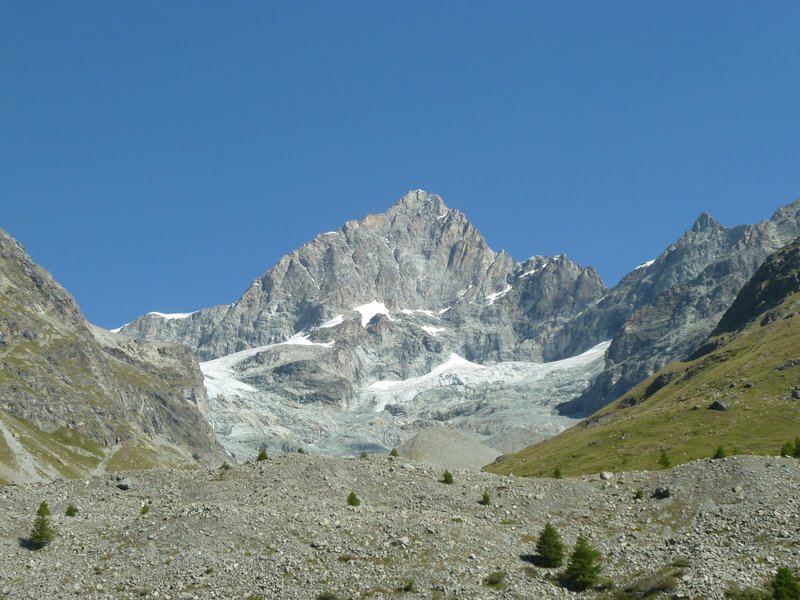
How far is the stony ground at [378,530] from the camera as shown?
68000mm

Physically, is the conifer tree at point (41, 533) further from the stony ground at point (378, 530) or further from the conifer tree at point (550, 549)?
the conifer tree at point (550, 549)

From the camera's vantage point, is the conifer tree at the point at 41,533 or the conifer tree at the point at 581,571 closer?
the conifer tree at the point at 581,571

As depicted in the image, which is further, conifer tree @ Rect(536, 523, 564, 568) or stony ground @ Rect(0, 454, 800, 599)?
conifer tree @ Rect(536, 523, 564, 568)

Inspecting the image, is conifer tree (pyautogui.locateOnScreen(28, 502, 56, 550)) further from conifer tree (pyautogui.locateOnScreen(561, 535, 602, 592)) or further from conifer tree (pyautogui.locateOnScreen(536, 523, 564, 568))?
conifer tree (pyautogui.locateOnScreen(561, 535, 602, 592))

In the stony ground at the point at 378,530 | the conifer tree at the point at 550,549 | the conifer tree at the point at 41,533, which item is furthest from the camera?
the conifer tree at the point at 41,533

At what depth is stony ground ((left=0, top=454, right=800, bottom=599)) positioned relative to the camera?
68.0 meters

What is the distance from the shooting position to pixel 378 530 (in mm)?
76312

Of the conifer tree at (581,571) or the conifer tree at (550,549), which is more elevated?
the conifer tree at (550,549)

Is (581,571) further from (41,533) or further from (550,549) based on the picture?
(41,533)

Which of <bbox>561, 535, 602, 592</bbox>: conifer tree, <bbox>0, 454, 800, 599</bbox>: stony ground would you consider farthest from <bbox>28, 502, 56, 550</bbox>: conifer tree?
<bbox>561, 535, 602, 592</bbox>: conifer tree

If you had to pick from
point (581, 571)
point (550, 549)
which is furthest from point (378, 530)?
point (581, 571)

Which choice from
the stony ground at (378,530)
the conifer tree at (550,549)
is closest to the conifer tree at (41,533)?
the stony ground at (378,530)

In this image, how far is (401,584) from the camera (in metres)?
67.8

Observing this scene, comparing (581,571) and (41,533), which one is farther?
(41,533)
